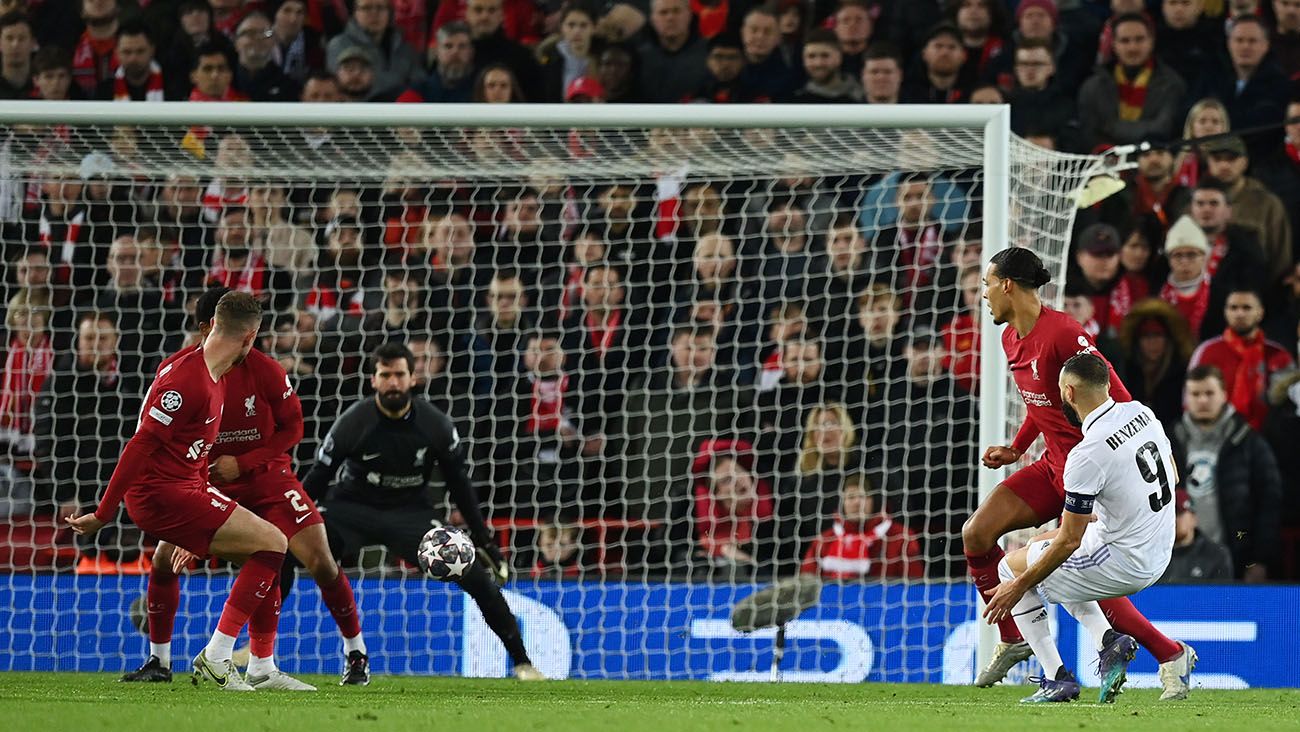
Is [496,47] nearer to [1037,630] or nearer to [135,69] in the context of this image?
[135,69]

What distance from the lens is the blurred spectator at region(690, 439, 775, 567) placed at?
9531 millimetres

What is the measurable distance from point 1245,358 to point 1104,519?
363 centimetres

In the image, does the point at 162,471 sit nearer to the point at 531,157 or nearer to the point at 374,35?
the point at 531,157

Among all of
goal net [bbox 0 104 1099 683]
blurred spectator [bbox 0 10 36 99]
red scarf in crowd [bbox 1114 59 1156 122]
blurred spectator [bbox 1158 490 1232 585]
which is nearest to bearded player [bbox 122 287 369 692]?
goal net [bbox 0 104 1099 683]

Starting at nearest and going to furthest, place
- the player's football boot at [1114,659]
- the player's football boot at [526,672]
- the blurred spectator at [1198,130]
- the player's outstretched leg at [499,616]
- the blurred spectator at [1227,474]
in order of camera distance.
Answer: the player's football boot at [1114,659], the player's outstretched leg at [499,616], the player's football boot at [526,672], the blurred spectator at [1227,474], the blurred spectator at [1198,130]

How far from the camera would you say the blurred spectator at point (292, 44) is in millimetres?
12195

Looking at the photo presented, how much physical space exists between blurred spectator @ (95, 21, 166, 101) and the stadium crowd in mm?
1165

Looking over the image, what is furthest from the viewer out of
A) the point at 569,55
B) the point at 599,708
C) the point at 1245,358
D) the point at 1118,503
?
the point at 569,55

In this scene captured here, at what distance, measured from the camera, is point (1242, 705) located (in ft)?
22.6

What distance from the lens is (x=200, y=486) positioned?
7238 millimetres

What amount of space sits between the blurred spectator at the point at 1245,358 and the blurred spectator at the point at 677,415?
2.64 meters

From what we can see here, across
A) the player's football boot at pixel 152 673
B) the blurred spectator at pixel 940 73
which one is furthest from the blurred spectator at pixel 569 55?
the player's football boot at pixel 152 673

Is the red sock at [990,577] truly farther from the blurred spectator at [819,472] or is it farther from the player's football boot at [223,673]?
the player's football boot at [223,673]

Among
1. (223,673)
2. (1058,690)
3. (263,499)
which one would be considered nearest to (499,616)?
(263,499)
